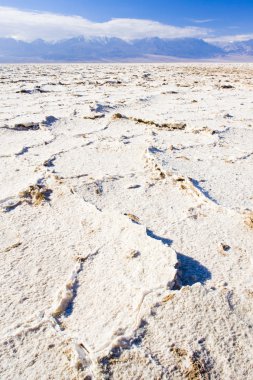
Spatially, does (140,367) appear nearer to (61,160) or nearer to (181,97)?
(61,160)

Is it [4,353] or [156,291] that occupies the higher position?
[156,291]

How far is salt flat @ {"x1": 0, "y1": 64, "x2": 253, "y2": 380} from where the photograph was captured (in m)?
1.44

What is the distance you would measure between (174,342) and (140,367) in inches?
6.9

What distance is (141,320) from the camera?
156 centimetres

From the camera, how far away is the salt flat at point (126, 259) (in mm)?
1436

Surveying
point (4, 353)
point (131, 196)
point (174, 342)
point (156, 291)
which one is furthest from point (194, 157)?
point (4, 353)

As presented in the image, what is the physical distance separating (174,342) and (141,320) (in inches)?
6.7

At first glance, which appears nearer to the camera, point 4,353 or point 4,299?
point 4,353

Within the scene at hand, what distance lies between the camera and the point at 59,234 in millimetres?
2307

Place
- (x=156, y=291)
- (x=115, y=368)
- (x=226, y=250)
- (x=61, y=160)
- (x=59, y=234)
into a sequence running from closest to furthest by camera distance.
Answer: (x=115, y=368), (x=156, y=291), (x=226, y=250), (x=59, y=234), (x=61, y=160)

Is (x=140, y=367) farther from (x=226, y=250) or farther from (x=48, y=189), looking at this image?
(x=48, y=189)

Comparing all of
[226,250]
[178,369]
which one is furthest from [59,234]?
[178,369]

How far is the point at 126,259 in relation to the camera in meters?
2.01

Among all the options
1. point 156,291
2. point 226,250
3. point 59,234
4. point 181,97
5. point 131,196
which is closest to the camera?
point 156,291
